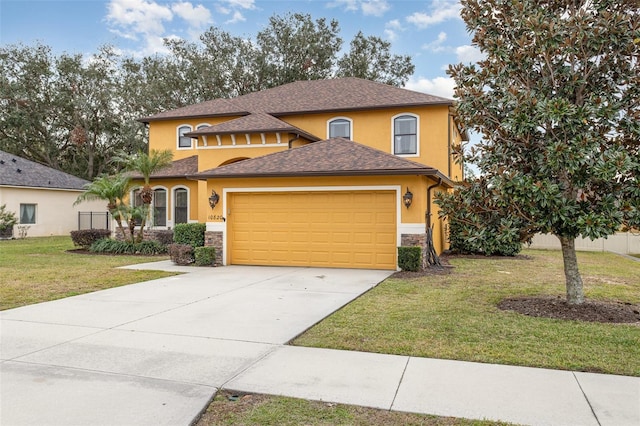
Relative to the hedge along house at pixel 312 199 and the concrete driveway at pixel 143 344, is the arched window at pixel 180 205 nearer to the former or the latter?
the hedge along house at pixel 312 199

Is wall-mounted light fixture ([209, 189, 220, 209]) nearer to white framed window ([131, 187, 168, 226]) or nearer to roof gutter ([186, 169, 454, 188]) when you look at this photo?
roof gutter ([186, 169, 454, 188])

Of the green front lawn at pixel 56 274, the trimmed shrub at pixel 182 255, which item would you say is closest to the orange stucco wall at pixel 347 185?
the trimmed shrub at pixel 182 255

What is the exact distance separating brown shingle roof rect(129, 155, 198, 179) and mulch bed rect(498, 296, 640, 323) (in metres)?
15.0

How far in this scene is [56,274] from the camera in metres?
11.9

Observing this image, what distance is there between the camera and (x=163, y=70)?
34.2 m

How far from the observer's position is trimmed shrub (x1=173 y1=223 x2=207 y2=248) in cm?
1559

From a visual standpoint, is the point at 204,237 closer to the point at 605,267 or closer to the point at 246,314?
the point at 246,314

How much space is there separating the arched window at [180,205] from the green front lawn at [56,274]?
13.5 feet

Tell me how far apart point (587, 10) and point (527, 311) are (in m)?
4.98

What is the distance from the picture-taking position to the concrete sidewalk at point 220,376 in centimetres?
383

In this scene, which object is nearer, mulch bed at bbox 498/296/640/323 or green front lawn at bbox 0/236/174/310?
mulch bed at bbox 498/296/640/323

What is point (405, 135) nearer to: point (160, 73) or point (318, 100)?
point (318, 100)

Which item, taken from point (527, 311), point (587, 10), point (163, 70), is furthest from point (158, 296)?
point (163, 70)

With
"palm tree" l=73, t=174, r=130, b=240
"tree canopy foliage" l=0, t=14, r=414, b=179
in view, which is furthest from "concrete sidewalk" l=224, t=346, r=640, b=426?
"tree canopy foliage" l=0, t=14, r=414, b=179
